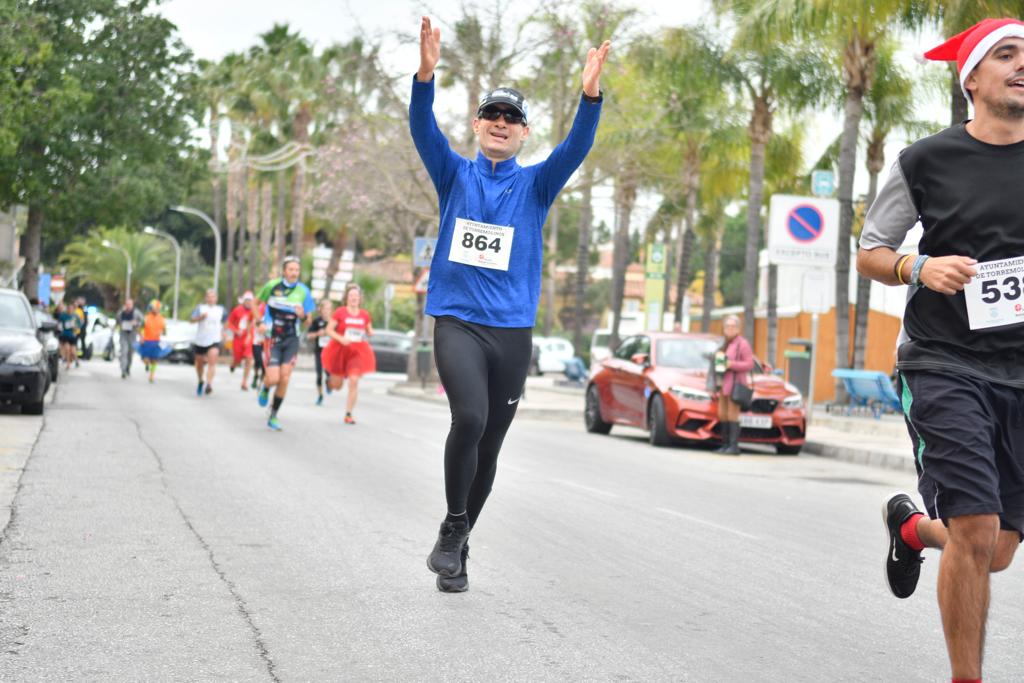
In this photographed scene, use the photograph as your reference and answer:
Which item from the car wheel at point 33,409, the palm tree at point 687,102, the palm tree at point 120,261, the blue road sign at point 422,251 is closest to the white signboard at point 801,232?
the blue road sign at point 422,251

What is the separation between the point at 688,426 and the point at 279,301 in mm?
5390

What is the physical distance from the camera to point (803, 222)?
21797mm

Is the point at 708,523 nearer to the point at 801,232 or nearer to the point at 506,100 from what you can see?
the point at 506,100

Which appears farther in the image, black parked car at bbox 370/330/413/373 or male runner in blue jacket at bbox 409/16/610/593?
black parked car at bbox 370/330/413/373

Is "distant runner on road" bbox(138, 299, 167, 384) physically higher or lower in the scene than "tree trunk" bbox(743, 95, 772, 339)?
lower

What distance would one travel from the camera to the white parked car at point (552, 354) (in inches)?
2250

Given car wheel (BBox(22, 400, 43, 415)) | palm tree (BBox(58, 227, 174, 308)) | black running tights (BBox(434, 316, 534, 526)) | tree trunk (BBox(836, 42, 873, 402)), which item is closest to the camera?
black running tights (BBox(434, 316, 534, 526))

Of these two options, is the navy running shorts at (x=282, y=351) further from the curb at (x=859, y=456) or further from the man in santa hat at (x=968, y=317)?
the man in santa hat at (x=968, y=317)

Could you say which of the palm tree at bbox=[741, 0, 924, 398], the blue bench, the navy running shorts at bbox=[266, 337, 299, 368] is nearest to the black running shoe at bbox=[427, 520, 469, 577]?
the navy running shorts at bbox=[266, 337, 299, 368]

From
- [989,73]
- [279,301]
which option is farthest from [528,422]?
[989,73]

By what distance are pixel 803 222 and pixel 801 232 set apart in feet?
0.49

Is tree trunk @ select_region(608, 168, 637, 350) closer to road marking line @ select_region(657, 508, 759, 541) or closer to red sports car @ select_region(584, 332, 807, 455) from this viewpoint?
red sports car @ select_region(584, 332, 807, 455)

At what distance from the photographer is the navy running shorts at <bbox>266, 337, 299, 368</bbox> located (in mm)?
16281

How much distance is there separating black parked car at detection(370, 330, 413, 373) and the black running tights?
41241 millimetres
